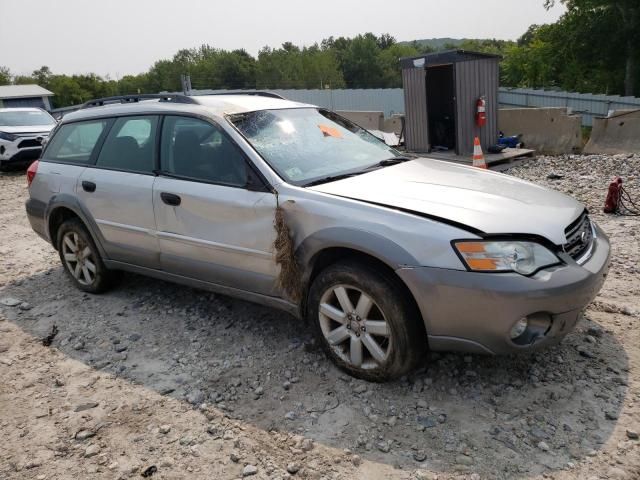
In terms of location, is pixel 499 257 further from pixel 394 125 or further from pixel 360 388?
pixel 394 125

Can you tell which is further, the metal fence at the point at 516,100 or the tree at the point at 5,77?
the tree at the point at 5,77

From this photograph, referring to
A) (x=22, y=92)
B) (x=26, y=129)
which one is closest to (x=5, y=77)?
(x=22, y=92)

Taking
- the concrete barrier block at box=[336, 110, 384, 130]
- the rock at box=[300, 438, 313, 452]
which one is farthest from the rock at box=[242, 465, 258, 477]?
the concrete barrier block at box=[336, 110, 384, 130]

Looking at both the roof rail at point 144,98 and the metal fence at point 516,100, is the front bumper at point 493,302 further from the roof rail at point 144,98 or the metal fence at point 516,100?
the metal fence at point 516,100

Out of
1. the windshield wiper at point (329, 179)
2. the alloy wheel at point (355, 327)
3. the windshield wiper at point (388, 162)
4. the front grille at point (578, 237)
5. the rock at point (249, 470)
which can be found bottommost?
the rock at point (249, 470)

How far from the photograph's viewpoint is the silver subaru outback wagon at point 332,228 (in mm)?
2689

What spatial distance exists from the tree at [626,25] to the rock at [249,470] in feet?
129

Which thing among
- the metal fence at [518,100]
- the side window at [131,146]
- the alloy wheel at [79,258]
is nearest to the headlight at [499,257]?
the side window at [131,146]

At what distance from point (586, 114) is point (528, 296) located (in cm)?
2369

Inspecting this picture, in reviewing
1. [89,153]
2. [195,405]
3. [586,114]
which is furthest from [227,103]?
[586,114]

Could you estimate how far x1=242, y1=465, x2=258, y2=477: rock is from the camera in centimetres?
256

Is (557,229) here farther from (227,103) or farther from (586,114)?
(586,114)

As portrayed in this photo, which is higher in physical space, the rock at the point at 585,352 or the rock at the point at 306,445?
the rock at the point at 585,352

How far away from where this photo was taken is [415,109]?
10.9 meters
